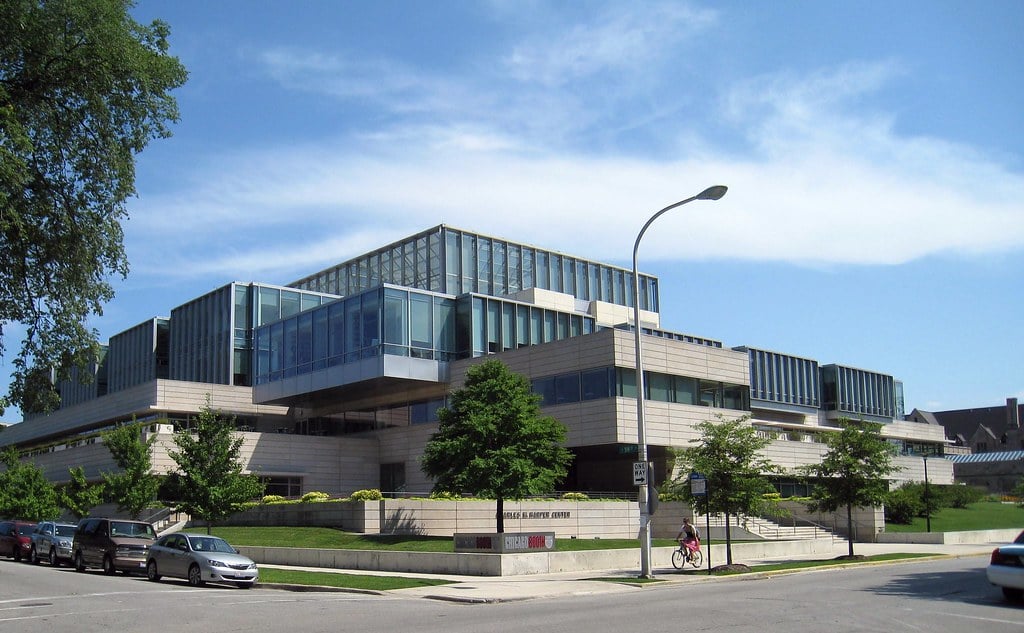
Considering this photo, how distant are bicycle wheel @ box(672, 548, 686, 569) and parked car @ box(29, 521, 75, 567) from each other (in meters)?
21.3

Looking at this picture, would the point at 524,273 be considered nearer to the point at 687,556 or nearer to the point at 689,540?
the point at 689,540

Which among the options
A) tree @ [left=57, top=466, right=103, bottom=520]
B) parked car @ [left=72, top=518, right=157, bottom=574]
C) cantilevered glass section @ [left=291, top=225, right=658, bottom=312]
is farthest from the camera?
cantilevered glass section @ [left=291, top=225, right=658, bottom=312]

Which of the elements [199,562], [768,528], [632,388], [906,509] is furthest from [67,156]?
[906,509]

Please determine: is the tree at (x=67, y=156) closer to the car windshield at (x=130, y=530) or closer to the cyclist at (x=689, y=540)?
the car windshield at (x=130, y=530)

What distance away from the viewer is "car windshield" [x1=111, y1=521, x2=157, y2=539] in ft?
96.2

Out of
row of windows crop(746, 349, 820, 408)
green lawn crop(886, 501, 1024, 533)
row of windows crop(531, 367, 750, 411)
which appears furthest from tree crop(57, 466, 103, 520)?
row of windows crop(746, 349, 820, 408)

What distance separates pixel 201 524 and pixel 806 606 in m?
32.9

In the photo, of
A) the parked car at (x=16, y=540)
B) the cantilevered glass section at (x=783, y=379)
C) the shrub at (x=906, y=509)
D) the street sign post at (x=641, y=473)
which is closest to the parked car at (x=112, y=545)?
the parked car at (x=16, y=540)

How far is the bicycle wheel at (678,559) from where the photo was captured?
29.9m

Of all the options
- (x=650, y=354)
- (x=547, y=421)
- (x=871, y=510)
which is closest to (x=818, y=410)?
(x=871, y=510)

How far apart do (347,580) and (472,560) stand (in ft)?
12.6

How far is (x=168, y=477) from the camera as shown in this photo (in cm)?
3769

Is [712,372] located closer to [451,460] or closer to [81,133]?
[451,460]

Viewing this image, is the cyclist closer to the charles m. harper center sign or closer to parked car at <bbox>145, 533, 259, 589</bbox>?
the charles m. harper center sign
